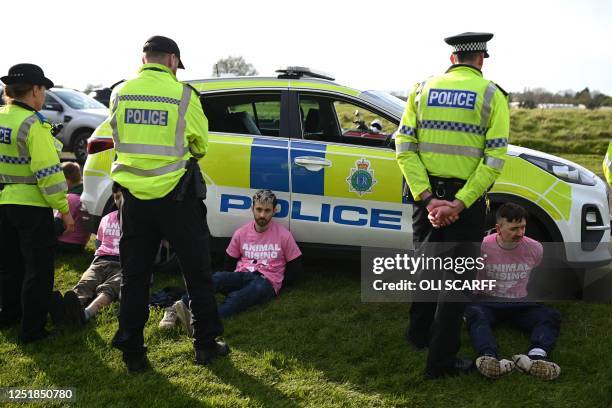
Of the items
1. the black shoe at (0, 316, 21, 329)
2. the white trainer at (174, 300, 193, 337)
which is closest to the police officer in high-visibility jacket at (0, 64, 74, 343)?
the black shoe at (0, 316, 21, 329)

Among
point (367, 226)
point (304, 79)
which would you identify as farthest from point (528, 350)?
point (304, 79)

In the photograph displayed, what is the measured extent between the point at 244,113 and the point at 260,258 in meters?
1.29

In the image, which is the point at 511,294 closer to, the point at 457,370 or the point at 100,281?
the point at 457,370

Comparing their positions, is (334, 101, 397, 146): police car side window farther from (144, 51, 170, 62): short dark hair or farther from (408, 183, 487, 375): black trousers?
(144, 51, 170, 62): short dark hair

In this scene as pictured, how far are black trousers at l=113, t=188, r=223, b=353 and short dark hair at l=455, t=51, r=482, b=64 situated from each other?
1.68 meters

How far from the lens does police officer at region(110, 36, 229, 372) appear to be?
11.8ft

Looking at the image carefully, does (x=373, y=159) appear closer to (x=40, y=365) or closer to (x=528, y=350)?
(x=528, y=350)

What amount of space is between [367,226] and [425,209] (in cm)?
151

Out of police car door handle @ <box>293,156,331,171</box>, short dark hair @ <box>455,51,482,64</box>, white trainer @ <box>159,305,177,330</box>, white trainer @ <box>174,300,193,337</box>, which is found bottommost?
white trainer @ <box>159,305,177,330</box>

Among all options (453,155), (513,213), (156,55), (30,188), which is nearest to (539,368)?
(513,213)

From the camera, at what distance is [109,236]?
539cm

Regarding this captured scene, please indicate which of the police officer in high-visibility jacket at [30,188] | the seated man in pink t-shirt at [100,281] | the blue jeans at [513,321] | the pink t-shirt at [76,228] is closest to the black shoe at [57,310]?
the seated man in pink t-shirt at [100,281]

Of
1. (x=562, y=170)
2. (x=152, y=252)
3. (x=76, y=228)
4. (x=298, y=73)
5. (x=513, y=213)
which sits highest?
(x=298, y=73)

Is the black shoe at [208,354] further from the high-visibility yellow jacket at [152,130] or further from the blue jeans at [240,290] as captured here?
the high-visibility yellow jacket at [152,130]
